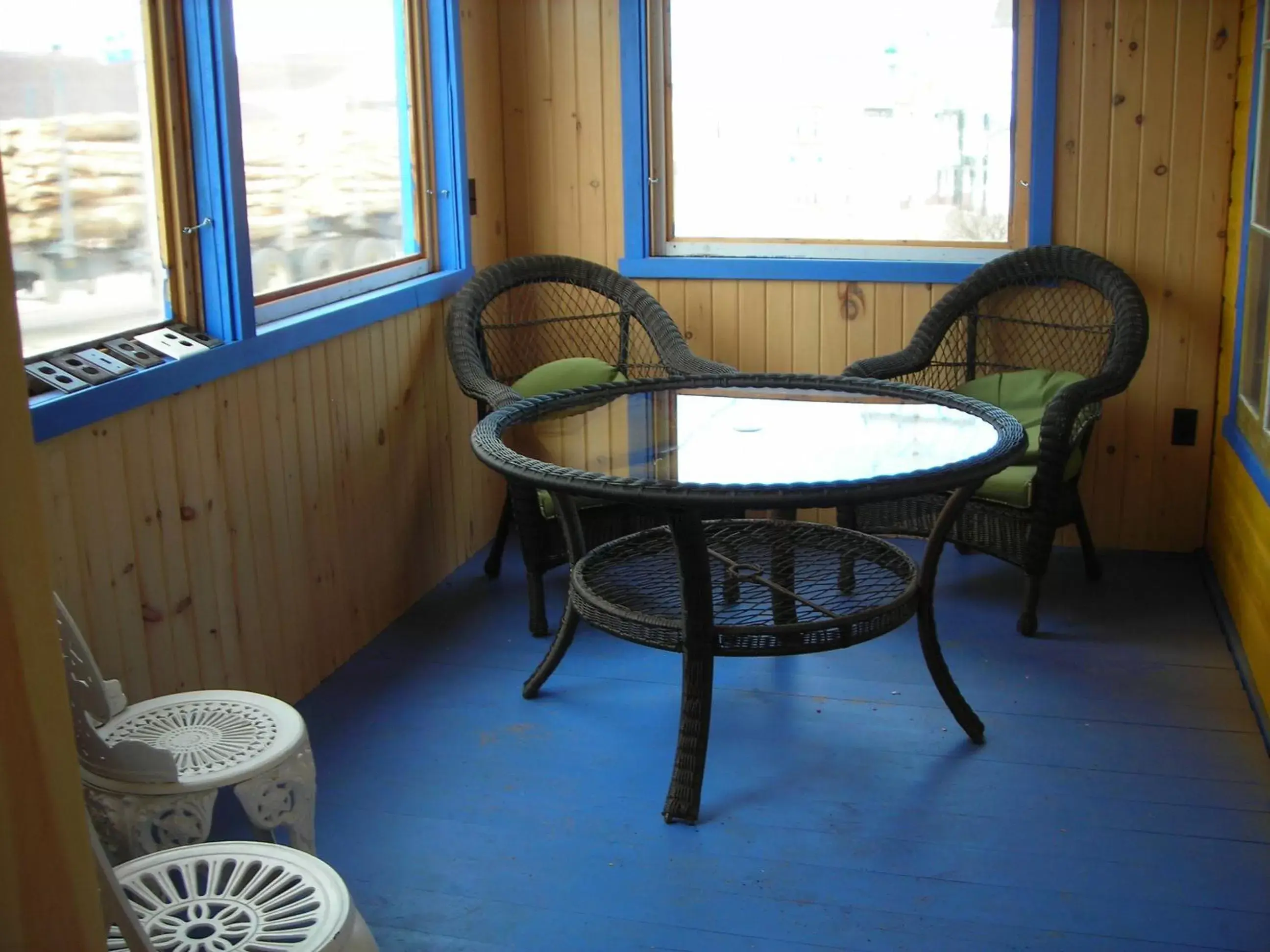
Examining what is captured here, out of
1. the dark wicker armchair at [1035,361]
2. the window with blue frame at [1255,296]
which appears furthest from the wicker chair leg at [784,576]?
the window with blue frame at [1255,296]

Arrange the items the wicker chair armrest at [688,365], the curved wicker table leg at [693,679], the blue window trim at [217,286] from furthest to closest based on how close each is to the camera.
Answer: the wicker chair armrest at [688,365] < the curved wicker table leg at [693,679] < the blue window trim at [217,286]

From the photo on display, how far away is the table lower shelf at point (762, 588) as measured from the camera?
261cm

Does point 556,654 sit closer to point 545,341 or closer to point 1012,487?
point 1012,487

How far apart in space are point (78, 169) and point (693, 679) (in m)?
1.46

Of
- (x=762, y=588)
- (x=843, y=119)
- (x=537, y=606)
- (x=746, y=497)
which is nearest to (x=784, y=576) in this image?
(x=762, y=588)

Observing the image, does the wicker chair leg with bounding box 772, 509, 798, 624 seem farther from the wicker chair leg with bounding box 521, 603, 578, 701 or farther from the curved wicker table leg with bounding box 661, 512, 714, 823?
the wicker chair leg with bounding box 521, 603, 578, 701

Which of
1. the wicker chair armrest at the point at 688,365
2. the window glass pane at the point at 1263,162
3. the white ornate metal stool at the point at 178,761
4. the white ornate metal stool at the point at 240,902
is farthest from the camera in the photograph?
the wicker chair armrest at the point at 688,365

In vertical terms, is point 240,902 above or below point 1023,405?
below

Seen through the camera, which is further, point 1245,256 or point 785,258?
point 785,258

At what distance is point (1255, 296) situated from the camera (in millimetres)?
3512

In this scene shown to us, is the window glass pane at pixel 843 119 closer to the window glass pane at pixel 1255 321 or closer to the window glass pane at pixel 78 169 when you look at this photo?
the window glass pane at pixel 1255 321

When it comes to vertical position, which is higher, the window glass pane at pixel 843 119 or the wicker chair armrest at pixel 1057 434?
the window glass pane at pixel 843 119

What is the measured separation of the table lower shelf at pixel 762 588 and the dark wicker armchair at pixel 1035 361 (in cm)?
39

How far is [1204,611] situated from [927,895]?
66.2 inches
